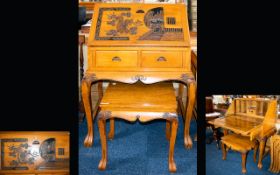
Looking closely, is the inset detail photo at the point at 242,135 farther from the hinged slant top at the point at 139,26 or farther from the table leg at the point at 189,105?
the hinged slant top at the point at 139,26

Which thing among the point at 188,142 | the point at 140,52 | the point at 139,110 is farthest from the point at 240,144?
the point at 140,52

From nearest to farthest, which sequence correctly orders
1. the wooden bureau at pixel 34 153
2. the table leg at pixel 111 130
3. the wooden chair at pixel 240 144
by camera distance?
the wooden bureau at pixel 34 153 → the wooden chair at pixel 240 144 → the table leg at pixel 111 130

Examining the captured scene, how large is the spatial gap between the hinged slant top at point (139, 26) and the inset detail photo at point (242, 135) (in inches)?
24.0

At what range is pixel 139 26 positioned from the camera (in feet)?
10.1

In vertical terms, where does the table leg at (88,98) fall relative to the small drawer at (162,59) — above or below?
below

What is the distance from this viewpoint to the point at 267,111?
2717 millimetres

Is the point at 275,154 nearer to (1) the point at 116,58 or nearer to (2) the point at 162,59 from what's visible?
(2) the point at 162,59

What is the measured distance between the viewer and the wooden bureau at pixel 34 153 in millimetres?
2734

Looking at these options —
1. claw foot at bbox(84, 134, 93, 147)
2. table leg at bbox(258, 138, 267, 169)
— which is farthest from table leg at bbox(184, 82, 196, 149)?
claw foot at bbox(84, 134, 93, 147)

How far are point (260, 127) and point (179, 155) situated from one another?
75cm

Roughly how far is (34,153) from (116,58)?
99 cm

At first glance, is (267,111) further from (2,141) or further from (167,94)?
(2,141)

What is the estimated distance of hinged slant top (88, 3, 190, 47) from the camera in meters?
3.00

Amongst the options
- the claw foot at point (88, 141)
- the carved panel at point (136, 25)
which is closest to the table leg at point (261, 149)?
the carved panel at point (136, 25)
